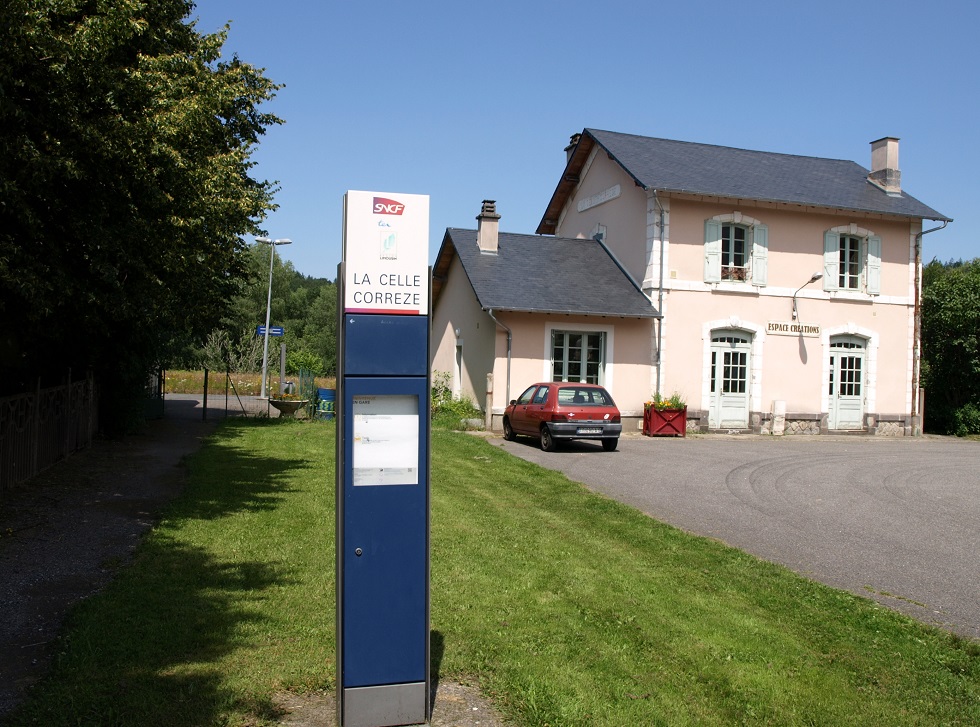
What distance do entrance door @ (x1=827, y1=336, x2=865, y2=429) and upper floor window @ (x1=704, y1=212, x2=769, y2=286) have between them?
3.20 metres

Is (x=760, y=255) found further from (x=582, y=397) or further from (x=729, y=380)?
(x=582, y=397)

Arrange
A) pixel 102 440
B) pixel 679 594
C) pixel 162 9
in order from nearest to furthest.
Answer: pixel 679 594, pixel 162 9, pixel 102 440

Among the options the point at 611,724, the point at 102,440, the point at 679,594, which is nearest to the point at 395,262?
the point at 611,724

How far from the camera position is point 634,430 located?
2317 cm

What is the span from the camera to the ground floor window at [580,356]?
22812mm

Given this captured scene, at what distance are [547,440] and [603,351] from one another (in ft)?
18.7

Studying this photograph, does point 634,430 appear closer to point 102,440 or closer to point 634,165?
point 634,165

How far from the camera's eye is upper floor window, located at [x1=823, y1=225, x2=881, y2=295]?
24875 mm

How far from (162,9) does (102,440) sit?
8.29 metres

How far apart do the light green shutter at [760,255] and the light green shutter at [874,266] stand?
10.9 feet

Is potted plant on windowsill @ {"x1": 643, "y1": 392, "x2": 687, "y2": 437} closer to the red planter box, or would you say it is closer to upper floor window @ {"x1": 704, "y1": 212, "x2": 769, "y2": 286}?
the red planter box

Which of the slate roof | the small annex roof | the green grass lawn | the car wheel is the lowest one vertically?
the green grass lawn

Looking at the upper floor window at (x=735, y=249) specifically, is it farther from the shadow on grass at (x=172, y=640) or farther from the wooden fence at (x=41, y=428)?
the shadow on grass at (x=172, y=640)

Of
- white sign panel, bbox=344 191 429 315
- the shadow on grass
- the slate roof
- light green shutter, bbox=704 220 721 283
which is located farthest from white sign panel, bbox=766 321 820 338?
white sign panel, bbox=344 191 429 315
